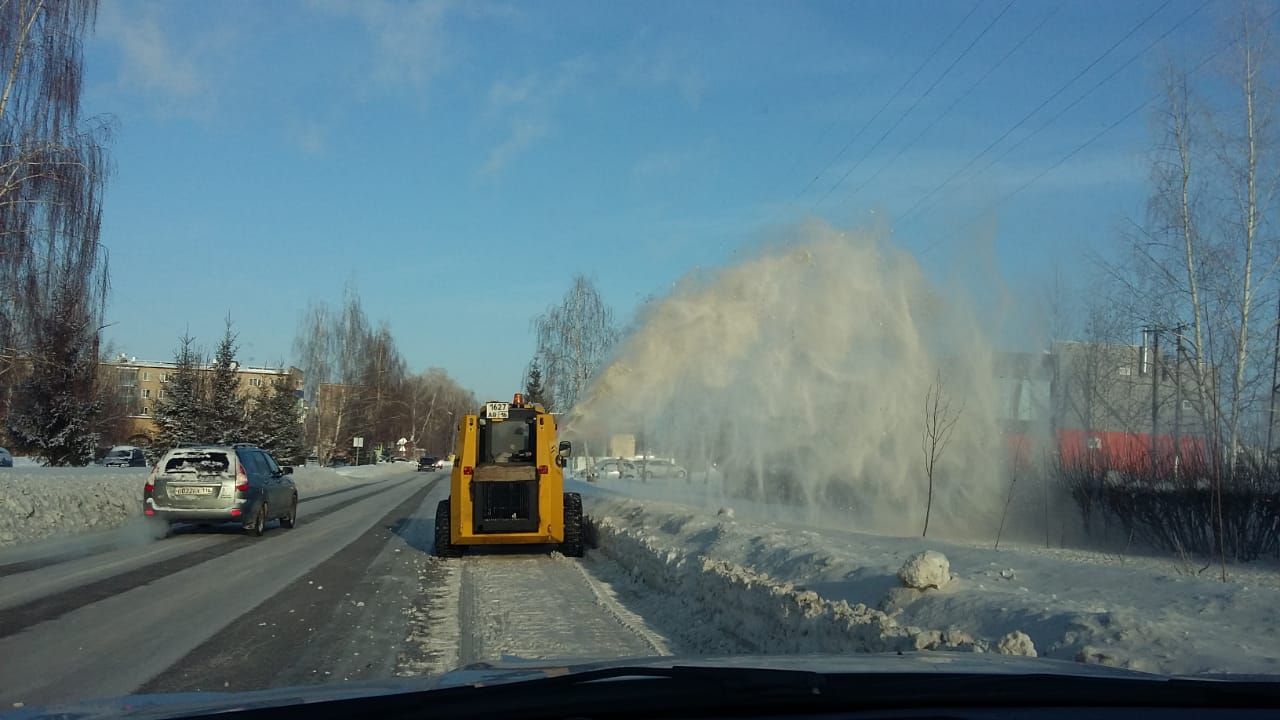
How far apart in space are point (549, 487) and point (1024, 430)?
1283cm

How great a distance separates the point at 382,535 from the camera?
18.6 m

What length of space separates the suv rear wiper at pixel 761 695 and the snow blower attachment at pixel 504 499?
11316mm

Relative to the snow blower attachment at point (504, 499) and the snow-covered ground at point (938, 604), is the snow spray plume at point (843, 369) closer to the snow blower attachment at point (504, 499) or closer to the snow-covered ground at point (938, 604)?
the snow blower attachment at point (504, 499)

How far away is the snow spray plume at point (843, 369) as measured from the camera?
20.2 metres

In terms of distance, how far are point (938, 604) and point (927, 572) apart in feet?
1.13

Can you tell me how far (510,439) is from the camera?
1568cm

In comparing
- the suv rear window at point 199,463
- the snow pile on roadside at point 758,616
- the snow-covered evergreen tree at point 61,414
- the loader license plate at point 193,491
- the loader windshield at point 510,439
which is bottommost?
the snow pile on roadside at point 758,616

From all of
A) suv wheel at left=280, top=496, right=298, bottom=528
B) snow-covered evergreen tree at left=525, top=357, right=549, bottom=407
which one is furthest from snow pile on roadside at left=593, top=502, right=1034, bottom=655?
snow-covered evergreen tree at left=525, top=357, right=549, bottom=407

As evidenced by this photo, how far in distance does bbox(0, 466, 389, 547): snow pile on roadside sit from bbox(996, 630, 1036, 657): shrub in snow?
15.8m

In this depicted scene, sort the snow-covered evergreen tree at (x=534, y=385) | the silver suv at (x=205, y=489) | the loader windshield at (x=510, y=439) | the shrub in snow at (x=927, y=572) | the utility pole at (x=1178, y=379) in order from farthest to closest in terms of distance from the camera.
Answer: the snow-covered evergreen tree at (x=534, y=385), the utility pole at (x=1178, y=379), the silver suv at (x=205, y=489), the loader windshield at (x=510, y=439), the shrub in snow at (x=927, y=572)

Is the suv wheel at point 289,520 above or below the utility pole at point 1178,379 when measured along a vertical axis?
below

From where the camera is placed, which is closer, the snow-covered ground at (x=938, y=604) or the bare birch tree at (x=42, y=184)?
the snow-covered ground at (x=938, y=604)

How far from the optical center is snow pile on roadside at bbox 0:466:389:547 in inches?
642

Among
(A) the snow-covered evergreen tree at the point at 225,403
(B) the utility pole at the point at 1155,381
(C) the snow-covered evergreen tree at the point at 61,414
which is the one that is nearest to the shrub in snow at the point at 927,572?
(B) the utility pole at the point at 1155,381
